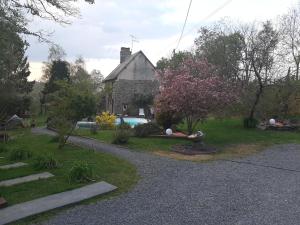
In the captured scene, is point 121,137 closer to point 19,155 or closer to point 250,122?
point 19,155

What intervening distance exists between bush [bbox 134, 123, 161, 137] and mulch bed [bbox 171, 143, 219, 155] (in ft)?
12.7

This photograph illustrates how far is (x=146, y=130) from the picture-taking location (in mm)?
18266

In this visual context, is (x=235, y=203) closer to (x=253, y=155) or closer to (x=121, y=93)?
(x=253, y=155)

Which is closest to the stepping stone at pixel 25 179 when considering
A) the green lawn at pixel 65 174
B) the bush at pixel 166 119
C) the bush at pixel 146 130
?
the green lawn at pixel 65 174

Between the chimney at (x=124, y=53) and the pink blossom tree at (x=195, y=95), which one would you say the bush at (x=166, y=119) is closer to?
the pink blossom tree at (x=195, y=95)

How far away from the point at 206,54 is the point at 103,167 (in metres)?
14.0

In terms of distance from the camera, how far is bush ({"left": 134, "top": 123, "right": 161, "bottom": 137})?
1816 cm

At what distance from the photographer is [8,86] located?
76.8 ft

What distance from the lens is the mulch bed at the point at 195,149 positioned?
13523mm

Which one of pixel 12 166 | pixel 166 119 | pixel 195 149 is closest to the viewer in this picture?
pixel 12 166

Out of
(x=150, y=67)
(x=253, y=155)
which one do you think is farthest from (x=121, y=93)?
(x=253, y=155)

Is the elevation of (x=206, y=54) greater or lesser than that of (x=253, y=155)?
greater

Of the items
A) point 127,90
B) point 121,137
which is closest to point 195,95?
point 121,137

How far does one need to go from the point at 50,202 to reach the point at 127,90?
39376 millimetres
